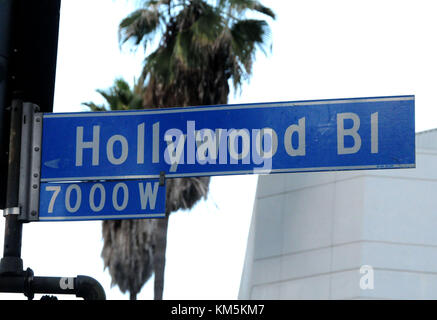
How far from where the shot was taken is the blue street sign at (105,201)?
4.38m

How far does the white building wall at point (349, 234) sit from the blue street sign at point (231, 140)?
17634 millimetres

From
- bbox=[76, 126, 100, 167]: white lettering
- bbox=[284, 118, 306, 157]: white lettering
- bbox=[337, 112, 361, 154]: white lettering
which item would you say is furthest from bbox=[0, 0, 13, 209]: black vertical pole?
bbox=[337, 112, 361, 154]: white lettering

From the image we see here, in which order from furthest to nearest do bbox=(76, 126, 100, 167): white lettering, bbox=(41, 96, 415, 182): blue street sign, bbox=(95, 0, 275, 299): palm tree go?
bbox=(95, 0, 275, 299): palm tree → bbox=(76, 126, 100, 167): white lettering → bbox=(41, 96, 415, 182): blue street sign

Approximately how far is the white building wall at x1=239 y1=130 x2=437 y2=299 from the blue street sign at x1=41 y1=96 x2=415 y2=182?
57.9ft

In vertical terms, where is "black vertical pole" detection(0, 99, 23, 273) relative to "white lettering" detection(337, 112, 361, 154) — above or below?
below

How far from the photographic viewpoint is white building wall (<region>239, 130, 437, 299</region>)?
71.7 ft

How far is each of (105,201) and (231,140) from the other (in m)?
0.72

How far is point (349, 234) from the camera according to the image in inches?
889

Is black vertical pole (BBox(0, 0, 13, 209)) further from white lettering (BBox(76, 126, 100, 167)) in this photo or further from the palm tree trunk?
the palm tree trunk

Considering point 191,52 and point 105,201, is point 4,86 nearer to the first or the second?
point 105,201

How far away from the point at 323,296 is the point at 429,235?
320 cm
